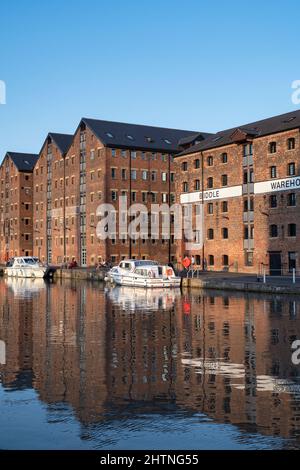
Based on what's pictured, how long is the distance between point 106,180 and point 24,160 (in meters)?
35.4

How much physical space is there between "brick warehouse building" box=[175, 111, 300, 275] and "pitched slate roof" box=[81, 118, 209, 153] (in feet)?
46.2

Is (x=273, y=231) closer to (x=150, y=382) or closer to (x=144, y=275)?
(x=144, y=275)

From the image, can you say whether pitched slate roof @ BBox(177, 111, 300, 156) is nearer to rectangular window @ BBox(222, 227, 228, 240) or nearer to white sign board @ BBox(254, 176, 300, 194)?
white sign board @ BBox(254, 176, 300, 194)

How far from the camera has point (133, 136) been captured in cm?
8225

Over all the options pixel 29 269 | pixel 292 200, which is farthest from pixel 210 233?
pixel 29 269

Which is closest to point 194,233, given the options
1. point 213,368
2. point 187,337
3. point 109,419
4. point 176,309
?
point 176,309

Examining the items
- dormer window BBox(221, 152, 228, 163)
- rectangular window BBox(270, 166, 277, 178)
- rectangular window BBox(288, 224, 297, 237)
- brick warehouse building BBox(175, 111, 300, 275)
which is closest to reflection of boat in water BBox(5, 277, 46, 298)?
brick warehouse building BBox(175, 111, 300, 275)

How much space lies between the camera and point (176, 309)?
33.4 meters

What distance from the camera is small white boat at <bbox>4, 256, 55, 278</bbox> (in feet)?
237

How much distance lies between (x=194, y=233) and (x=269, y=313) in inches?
1403

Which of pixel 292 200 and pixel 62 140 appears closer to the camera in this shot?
pixel 292 200
